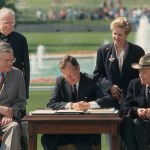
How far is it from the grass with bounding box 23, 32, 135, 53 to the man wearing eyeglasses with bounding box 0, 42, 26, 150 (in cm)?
2506

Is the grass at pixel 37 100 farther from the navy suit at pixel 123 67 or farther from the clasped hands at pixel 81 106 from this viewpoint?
the clasped hands at pixel 81 106

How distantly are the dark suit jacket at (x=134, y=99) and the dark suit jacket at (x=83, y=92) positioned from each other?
0.17m

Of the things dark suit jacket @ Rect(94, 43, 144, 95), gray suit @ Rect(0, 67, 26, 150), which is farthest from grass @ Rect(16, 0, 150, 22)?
gray suit @ Rect(0, 67, 26, 150)

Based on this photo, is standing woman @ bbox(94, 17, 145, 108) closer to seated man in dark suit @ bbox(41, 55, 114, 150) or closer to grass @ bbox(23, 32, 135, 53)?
seated man in dark suit @ bbox(41, 55, 114, 150)

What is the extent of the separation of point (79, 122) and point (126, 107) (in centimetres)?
88

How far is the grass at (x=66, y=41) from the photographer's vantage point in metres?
36.7

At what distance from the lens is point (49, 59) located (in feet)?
101

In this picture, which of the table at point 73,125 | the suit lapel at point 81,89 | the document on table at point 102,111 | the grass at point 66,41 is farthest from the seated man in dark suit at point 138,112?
the grass at point 66,41

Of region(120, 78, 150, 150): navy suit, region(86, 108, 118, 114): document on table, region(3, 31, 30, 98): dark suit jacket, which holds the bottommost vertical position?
region(120, 78, 150, 150): navy suit

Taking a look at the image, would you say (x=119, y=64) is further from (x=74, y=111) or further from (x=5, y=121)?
(x=5, y=121)

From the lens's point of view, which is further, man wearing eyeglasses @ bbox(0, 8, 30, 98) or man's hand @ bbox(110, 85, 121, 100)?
man wearing eyeglasses @ bbox(0, 8, 30, 98)

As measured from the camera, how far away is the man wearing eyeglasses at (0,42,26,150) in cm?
906

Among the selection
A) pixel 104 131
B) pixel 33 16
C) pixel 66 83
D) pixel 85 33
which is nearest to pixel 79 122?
pixel 104 131

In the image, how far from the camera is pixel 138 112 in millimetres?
9289
